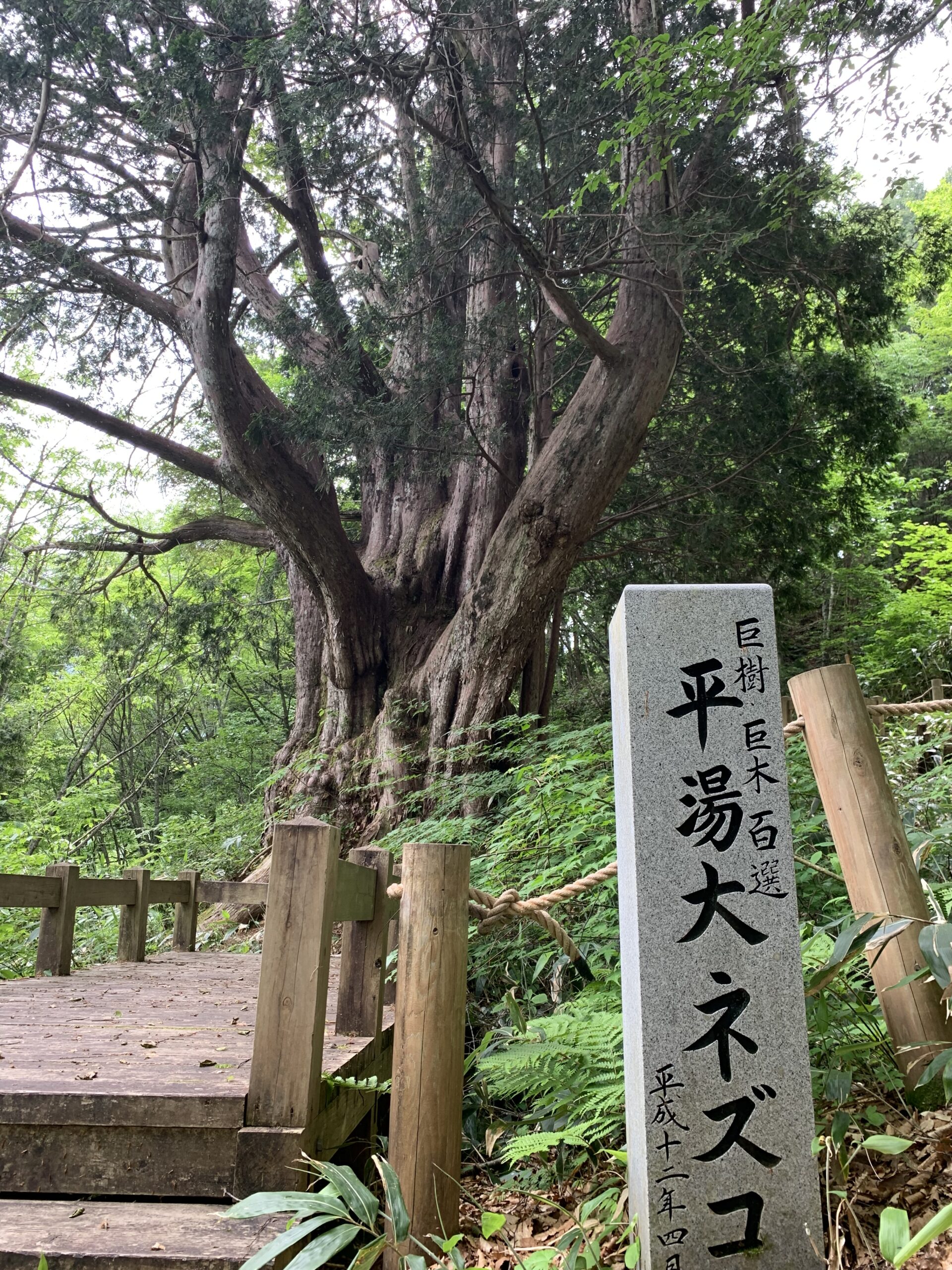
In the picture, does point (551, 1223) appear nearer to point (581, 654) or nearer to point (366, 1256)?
point (366, 1256)

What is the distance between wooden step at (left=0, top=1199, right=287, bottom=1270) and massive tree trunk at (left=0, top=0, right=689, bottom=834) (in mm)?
4800

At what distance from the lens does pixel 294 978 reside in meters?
2.38

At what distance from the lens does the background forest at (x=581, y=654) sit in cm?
323

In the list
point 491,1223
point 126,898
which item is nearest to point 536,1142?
point 491,1223

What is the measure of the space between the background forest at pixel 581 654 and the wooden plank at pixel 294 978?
62 centimetres

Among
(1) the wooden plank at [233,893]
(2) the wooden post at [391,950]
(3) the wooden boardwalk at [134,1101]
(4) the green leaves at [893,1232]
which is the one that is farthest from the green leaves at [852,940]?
(1) the wooden plank at [233,893]

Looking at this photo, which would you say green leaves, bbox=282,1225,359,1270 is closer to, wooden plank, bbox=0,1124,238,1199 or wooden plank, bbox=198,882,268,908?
wooden plank, bbox=0,1124,238,1199

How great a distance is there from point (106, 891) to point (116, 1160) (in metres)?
3.48

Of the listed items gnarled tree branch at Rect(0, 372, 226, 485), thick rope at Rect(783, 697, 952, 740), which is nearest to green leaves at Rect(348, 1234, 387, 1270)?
thick rope at Rect(783, 697, 952, 740)

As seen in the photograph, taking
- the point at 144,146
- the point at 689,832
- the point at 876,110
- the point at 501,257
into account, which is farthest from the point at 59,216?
the point at 689,832

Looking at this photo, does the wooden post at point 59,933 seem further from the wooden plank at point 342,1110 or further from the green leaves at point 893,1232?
the green leaves at point 893,1232

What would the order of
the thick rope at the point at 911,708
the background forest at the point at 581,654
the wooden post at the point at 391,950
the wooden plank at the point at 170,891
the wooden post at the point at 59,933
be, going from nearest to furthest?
the thick rope at the point at 911,708
the background forest at the point at 581,654
the wooden post at the point at 391,950
the wooden post at the point at 59,933
the wooden plank at the point at 170,891

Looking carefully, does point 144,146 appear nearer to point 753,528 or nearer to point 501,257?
point 501,257

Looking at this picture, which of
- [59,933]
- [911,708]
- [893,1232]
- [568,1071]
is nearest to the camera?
[893,1232]
